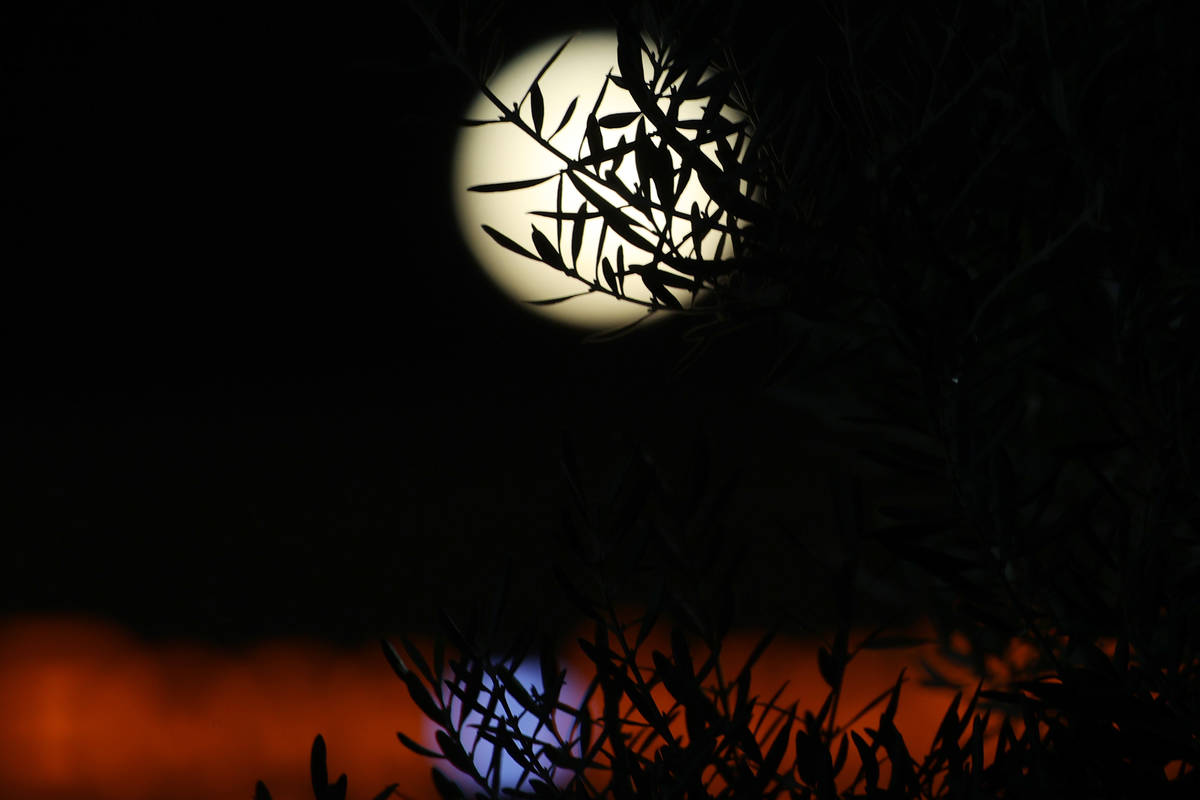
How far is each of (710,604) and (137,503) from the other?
3249 millimetres

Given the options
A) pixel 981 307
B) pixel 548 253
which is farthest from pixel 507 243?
pixel 981 307

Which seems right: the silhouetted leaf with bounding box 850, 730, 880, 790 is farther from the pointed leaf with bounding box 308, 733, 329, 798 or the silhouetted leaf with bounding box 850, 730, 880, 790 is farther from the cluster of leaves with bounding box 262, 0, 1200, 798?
the pointed leaf with bounding box 308, 733, 329, 798

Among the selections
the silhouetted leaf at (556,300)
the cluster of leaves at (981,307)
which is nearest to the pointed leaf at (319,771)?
the cluster of leaves at (981,307)

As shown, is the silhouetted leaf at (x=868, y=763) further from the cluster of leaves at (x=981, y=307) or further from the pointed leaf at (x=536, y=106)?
the pointed leaf at (x=536, y=106)

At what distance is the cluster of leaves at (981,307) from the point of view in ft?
1.12

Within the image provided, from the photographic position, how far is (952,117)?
0.38 meters

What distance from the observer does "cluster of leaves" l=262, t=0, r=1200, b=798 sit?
34 cm

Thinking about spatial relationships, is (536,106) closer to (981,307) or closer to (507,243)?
(507,243)

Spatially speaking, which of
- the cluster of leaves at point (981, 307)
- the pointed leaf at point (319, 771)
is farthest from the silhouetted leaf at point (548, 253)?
the pointed leaf at point (319, 771)

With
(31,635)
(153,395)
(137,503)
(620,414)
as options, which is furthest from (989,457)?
(153,395)

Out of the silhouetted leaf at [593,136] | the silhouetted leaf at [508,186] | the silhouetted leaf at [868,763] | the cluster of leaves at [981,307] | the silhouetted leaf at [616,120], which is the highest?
the silhouetted leaf at [616,120]

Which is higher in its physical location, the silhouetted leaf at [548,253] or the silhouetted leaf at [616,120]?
the silhouetted leaf at [616,120]

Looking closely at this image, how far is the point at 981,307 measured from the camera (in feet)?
1.12

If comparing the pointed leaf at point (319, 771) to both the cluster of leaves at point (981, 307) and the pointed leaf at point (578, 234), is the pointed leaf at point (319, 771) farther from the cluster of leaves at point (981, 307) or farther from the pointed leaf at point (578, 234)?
the pointed leaf at point (578, 234)
